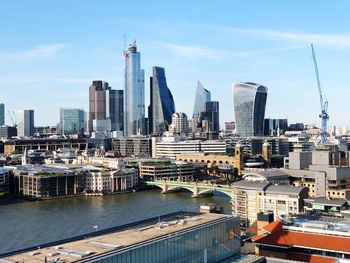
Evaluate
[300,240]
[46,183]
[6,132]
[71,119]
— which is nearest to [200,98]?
[71,119]

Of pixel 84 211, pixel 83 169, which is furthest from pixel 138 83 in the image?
pixel 84 211

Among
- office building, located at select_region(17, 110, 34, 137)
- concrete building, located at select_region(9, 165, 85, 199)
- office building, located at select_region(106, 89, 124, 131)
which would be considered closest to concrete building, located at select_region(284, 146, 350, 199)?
concrete building, located at select_region(9, 165, 85, 199)

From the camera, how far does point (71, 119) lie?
193 meters

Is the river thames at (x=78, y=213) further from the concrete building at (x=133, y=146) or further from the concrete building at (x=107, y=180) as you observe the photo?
the concrete building at (x=133, y=146)

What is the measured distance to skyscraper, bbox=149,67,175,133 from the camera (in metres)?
140

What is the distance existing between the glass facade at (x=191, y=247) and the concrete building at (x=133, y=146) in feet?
252

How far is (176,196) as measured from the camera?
52156mm

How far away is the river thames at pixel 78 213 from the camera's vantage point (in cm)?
3148

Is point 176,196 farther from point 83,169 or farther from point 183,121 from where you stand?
point 183,121

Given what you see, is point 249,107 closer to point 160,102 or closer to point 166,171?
point 160,102

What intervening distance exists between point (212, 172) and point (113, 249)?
183 feet

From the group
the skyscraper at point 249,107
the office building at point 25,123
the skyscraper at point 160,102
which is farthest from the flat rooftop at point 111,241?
the office building at point 25,123

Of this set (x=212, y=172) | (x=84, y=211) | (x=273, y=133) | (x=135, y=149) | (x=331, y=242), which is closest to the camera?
(x=331, y=242)

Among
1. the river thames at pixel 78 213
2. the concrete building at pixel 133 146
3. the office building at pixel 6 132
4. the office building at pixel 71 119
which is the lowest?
the river thames at pixel 78 213
